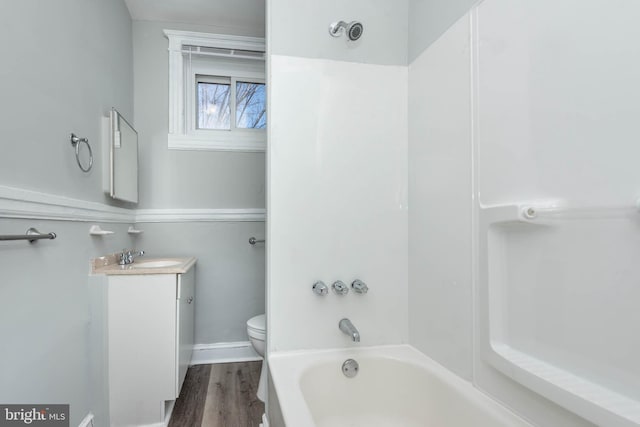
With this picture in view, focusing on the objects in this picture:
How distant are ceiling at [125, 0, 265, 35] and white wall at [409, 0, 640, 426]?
5.61ft

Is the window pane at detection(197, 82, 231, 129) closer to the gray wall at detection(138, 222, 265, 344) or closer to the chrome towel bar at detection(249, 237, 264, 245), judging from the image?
the gray wall at detection(138, 222, 265, 344)

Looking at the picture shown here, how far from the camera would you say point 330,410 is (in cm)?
134

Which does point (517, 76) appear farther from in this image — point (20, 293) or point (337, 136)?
point (20, 293)

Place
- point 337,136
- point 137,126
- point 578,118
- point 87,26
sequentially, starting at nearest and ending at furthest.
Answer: point 578,118 < point 337,136 < point 87,26 < point 137,126

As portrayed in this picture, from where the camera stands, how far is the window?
8.21ft

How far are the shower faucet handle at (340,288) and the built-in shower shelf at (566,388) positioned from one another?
2.05 feet

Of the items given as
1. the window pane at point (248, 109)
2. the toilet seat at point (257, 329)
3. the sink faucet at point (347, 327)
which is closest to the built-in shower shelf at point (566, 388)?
the sink faucet at point (347, 327)

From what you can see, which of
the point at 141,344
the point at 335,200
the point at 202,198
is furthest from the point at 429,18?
the point at 141,344

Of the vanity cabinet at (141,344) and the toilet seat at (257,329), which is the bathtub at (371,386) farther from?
the vanity cabinet at (141,344)

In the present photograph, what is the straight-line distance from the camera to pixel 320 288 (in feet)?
4.66

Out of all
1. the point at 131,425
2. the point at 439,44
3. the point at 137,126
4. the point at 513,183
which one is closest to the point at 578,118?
the point at 513,183

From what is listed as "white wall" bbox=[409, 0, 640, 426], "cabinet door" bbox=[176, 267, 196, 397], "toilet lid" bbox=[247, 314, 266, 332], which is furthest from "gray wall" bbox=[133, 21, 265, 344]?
"white wall" bbox=[409, 0, 640, 426]

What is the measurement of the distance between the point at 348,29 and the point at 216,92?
5.44 feet

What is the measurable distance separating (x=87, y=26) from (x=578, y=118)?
84.8 inches
